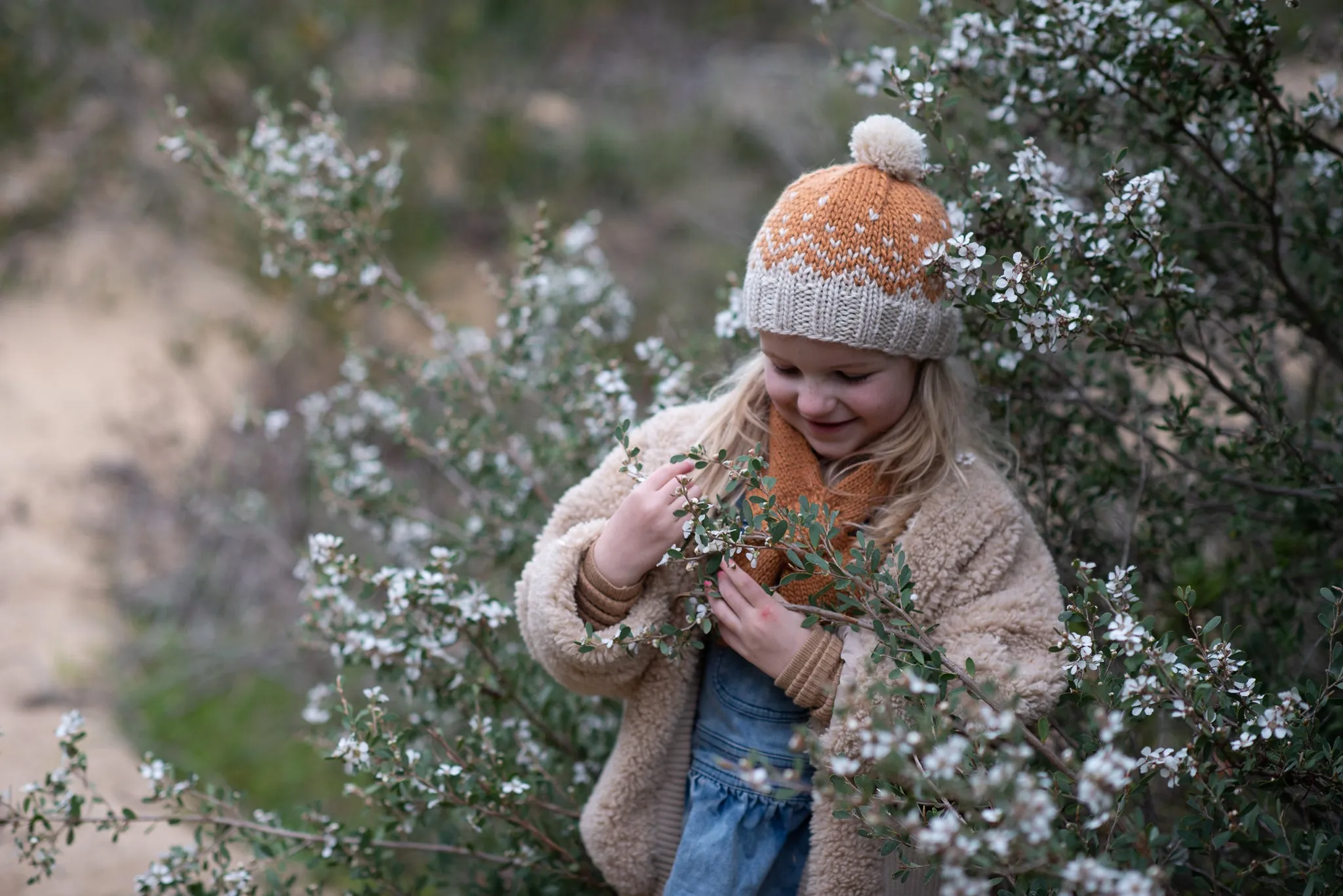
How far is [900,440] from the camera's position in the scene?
5.58 ft

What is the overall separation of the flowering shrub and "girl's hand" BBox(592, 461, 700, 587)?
38 millimetres

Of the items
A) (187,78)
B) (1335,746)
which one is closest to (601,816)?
(1335,746)

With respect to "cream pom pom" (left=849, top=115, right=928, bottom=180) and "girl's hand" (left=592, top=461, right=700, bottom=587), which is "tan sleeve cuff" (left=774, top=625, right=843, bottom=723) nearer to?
"girl's hand" (left=592, top=461, right=700, bottom=587)

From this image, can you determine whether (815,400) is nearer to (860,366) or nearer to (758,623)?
(860,366)

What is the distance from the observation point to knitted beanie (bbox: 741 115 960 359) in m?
1.56

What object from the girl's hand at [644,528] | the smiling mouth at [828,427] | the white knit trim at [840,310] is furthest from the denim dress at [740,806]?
the white knit trim at [840,310]

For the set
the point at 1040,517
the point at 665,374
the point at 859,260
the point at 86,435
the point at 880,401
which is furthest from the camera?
the point at 86,435

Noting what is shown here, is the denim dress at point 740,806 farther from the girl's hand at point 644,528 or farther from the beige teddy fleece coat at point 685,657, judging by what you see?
the girl's hand at point 644,528

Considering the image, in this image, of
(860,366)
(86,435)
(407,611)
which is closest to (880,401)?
(860,366)

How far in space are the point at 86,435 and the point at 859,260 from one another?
413cm

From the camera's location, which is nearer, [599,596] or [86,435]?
[599,596]

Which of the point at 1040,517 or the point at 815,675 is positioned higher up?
the point at 1040,517

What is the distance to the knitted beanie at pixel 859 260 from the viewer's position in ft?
5.11

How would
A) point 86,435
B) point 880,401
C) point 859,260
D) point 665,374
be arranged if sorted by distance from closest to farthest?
point 859,260
point 880,401
point 665,374
point 86,435
